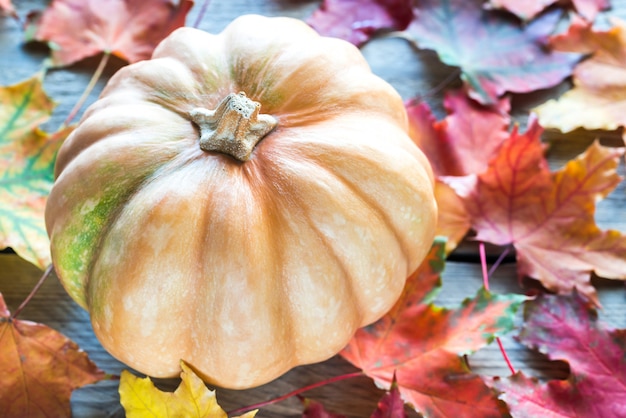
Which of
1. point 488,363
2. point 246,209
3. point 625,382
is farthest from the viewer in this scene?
point 488,363

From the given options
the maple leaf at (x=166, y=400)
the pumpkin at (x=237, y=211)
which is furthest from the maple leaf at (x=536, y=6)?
the maple leaf at (x=166, y=400)

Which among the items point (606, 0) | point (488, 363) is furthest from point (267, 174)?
point (606, 0)

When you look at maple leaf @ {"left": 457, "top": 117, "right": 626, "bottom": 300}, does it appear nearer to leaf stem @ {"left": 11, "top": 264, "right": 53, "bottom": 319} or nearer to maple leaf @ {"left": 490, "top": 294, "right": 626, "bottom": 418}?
maple leaf @ {"left": 490, "top": 294, "right": 626, "bottom": 418}

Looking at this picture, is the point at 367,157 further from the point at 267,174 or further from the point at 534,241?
the point at 534,241

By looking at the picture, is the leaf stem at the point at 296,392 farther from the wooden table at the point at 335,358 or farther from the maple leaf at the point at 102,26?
the maple leaf at the point at 102,26

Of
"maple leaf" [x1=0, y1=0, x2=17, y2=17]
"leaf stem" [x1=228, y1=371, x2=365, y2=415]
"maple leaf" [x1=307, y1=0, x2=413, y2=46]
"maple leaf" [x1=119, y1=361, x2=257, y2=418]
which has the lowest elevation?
"leaf stem" [x1=228, y1=371, x2=365, y2=415]

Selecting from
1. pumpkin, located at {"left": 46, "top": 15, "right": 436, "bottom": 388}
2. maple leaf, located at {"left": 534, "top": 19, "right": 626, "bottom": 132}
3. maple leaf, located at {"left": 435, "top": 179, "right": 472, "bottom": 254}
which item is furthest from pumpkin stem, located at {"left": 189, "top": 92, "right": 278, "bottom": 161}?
maple leaf, located at {"left": 534, "top": 19, "right": 626, "bottom": 132}
